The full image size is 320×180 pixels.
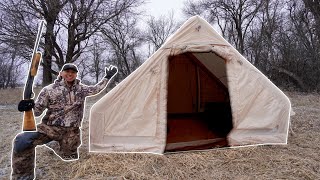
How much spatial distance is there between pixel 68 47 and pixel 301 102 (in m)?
14.2

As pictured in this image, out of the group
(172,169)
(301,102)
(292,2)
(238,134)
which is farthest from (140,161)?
(292,2)

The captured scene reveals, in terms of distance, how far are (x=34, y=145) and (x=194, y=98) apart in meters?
4.00

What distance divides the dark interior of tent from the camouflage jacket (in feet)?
6.87

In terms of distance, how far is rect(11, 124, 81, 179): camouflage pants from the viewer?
307cm

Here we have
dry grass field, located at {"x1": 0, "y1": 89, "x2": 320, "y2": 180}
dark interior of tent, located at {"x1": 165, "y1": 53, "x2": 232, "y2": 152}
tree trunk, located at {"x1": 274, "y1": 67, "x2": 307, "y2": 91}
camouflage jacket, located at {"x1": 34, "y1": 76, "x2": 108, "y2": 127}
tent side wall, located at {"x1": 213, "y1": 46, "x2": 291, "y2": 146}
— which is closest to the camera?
dry grass field, located at {"x1": 0, "y1": 89, "x2": 320, "y2": 180}

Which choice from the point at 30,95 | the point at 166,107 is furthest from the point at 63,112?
the point at 166,107

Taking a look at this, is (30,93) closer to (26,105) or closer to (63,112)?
(26,105)

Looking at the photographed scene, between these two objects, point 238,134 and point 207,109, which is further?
point 207,109

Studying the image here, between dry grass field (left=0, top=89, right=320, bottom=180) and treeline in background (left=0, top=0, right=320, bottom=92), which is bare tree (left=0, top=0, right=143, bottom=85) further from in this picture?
dry grass field (left=0, top=89, right=320, bottom=180)

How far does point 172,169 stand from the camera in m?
3.43

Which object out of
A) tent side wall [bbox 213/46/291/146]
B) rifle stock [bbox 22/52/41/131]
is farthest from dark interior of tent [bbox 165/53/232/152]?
rifle stock [bbox 22/52/41/131]

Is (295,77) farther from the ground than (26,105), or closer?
farther from the ground

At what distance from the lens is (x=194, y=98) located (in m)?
6.58

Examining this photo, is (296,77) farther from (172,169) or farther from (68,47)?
(68,47)
